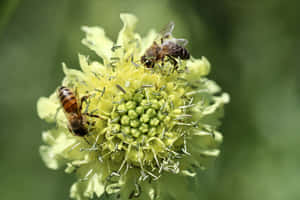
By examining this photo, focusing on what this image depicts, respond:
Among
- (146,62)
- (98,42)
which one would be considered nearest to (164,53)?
(146,62)

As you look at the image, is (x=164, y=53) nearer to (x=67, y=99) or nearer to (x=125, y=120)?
(x=125, y=120)

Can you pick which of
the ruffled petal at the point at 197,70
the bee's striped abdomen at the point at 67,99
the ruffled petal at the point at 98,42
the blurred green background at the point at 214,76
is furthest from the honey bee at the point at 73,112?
the blurred green background at the point at 214,76

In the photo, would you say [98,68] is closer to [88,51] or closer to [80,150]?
[80,150]

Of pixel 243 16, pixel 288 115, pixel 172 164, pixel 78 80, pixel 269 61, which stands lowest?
pixel 172 164

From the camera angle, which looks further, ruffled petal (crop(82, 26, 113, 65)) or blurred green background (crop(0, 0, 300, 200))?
blurred green background (crop(0, 0, 300, 200))

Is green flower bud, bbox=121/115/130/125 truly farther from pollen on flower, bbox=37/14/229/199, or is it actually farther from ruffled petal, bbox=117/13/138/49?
ruffled petal, bbox=117/13/138/49

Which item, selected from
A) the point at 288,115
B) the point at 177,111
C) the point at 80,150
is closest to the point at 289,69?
the point at 288,115

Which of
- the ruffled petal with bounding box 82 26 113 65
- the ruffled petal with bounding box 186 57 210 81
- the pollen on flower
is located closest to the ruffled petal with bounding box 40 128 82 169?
the pollen on flower
